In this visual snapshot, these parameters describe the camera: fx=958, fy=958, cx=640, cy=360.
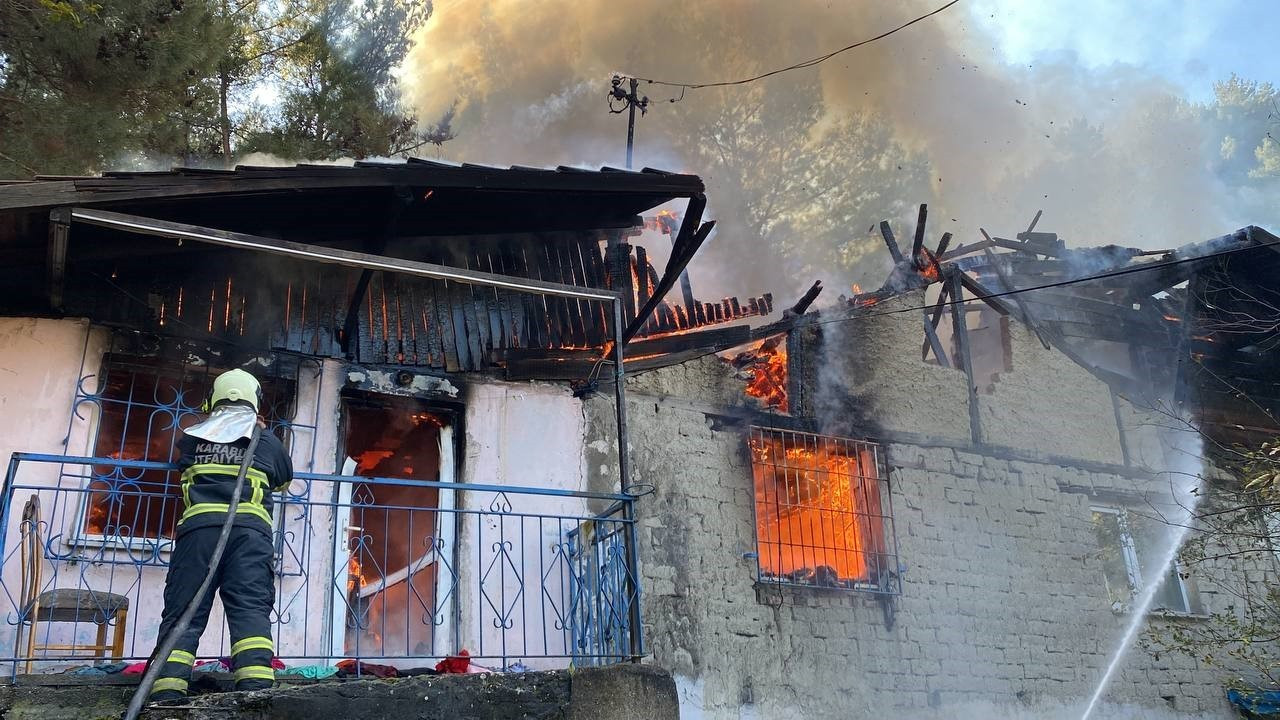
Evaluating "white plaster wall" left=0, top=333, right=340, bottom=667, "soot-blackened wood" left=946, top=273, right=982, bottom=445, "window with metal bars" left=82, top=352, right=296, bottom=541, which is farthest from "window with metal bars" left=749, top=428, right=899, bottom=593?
"window with metal bars" left=82, top=352, right=296, bottom=541

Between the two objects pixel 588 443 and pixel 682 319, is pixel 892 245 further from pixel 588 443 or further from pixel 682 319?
pixel 588 443

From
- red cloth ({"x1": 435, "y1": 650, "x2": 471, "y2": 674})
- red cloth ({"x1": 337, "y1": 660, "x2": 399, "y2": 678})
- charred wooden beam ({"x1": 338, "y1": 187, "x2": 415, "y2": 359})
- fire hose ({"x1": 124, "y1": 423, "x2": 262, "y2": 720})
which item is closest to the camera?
fire hose ({"x1": 124, "y1": 423, "x2": 262, "y2": 720})

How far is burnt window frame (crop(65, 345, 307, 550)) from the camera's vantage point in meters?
6.74

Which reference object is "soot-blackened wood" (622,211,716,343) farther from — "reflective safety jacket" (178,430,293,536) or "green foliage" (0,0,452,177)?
"green foliage" (0,0,452,177)

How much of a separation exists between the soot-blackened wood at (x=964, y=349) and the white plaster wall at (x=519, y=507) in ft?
15.4

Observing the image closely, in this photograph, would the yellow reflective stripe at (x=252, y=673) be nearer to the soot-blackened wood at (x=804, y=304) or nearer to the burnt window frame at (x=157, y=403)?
the burnt window frame at (x=157, y=403)

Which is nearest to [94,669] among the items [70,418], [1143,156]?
[70,418]

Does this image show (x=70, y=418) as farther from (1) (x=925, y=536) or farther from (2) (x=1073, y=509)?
(2) (x=1073, y=509)

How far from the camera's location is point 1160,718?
10.2 meters

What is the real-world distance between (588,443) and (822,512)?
262cm

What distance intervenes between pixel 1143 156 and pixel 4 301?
26536mm

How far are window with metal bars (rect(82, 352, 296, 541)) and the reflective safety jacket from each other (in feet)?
6.42

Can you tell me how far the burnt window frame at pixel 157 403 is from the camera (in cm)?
674

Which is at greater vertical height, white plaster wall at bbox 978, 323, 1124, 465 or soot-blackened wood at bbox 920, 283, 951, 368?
soot-blackened wood at bbox 920, 283, 951, 368
